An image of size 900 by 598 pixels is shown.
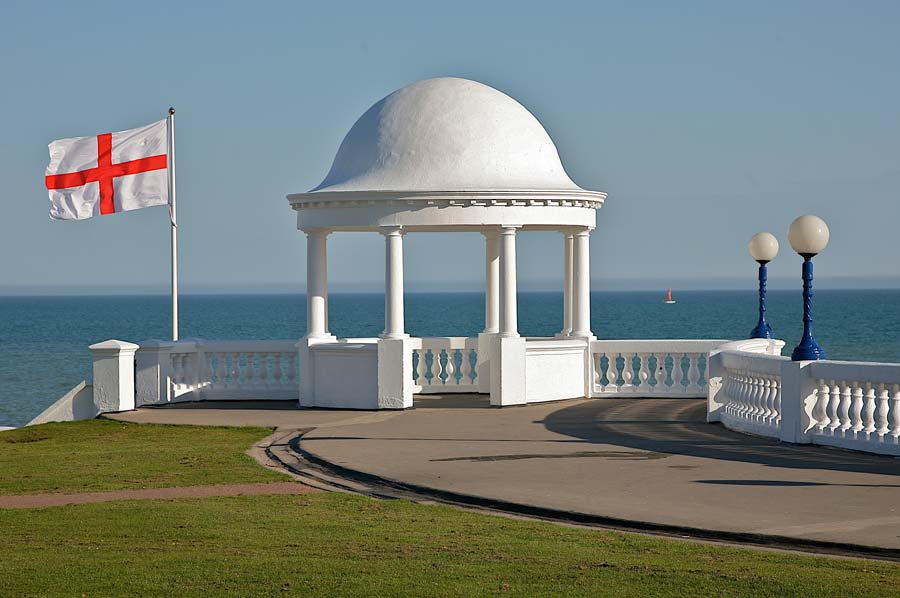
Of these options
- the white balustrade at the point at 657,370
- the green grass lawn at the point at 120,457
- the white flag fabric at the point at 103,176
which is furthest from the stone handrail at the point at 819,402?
the white flag fabric at the point at 103,176

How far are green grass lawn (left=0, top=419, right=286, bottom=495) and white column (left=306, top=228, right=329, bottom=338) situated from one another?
371 cm

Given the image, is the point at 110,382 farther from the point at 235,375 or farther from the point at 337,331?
the point at 337,331

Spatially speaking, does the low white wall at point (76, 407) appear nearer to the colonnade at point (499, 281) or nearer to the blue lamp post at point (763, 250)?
A: the colonnade at point (499, 281)

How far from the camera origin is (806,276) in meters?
16.9

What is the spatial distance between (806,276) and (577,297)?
8042 millimetres

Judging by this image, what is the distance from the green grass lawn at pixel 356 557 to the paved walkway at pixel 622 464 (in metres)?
0.95

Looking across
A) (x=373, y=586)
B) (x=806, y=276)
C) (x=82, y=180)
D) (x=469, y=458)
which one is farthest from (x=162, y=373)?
(x=373, y=586)

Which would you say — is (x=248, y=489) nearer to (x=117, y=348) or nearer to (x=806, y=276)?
(x=806, y=276)

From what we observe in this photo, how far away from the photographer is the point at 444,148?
23188 millimetres

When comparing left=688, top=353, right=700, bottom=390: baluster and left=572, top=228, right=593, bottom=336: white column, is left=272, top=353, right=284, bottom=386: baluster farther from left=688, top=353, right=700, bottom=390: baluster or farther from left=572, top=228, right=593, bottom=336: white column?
left=688, top=353, right=700, bottom=390: baluster

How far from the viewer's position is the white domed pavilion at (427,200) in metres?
22.7

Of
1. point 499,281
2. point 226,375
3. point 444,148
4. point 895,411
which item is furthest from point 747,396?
point 226,375

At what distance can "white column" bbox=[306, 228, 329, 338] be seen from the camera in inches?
936

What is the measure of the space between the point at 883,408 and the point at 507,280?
8.51 m
